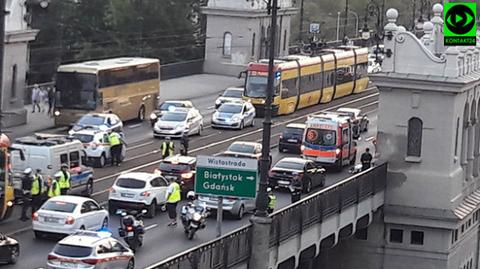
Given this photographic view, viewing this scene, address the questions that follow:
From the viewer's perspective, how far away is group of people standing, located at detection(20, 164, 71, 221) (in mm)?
40562

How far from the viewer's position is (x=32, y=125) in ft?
214

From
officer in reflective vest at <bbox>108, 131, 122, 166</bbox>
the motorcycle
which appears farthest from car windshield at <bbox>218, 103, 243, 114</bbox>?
the motorcycle

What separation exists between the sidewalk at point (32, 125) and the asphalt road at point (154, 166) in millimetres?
3827

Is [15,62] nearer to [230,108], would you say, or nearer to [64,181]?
[230,108]

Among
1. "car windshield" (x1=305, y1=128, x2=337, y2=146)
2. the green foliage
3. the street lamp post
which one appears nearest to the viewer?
the street lamp post

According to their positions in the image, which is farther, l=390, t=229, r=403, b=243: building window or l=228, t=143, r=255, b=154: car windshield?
l=390, t=229, r=403, b=243: building window

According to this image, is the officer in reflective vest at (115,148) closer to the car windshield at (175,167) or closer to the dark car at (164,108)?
the car windshield at (175,167)

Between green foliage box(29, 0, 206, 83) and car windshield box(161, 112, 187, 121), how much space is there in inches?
1213

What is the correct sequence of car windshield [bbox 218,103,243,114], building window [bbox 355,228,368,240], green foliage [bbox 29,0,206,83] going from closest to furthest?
building window [bbox 355,228,368,240] < car windshield [bbox 218,103,243,114] < green foliage [bbox 29,0,206,83]

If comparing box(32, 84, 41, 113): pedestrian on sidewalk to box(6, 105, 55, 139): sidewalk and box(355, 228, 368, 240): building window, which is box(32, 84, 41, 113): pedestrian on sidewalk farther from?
box(355, 228, 368, 240): building window

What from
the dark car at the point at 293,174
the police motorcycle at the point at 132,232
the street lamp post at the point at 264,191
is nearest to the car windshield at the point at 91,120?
the dark car at the point at 293,174

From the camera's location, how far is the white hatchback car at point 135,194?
1624 inches

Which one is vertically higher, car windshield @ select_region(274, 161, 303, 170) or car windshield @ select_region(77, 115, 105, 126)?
car windshield @ select_region(77, 115, 105, 126)

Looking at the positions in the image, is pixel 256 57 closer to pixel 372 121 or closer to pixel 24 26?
pixel 372 121
